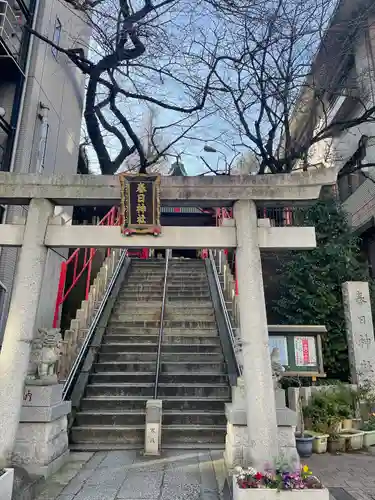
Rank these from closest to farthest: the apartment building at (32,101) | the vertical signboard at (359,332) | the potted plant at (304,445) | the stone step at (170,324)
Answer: the potted plant at (304,445) < the vertical signboard at (359,332) < the apartment building at (32,101) < the stone step at (170,324)

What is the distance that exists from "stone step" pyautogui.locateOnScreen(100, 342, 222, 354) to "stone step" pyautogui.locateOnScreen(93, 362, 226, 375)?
45 cm

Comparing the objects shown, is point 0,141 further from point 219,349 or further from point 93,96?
point 219,349

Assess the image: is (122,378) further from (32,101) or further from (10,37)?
(10,37)

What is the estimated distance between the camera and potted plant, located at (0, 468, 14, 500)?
379 centimetres

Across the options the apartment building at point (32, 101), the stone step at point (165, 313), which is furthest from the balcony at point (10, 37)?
the stone step at point (165, 313)

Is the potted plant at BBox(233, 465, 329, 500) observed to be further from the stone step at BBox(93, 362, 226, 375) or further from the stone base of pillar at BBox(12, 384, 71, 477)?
the stone step at BBox(93, 362, 226, 375)

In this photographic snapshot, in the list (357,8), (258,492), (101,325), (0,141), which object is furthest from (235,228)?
(357,8)

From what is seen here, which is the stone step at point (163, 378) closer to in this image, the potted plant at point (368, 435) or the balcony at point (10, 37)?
the potted plant at point (368, 435)

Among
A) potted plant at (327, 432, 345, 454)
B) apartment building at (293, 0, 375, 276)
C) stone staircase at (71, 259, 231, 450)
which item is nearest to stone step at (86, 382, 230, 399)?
stone staircase at (71, 259, 231, 450)

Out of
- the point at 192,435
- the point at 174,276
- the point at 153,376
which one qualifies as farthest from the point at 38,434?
the point at 174,276

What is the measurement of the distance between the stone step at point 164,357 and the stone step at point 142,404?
48.7 inches

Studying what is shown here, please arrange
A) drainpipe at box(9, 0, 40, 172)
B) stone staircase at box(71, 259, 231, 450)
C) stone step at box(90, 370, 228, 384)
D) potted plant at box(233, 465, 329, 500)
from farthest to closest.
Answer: drainpipe at box(9, 0, 40, 172)
stone step at box(90, 370, 228, 384)
stone staircase at box(71, 259, 231, 450)
potted plant at box(233, 465, 329, 500)

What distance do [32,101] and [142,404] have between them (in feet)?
26.9

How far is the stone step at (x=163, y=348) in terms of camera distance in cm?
874
